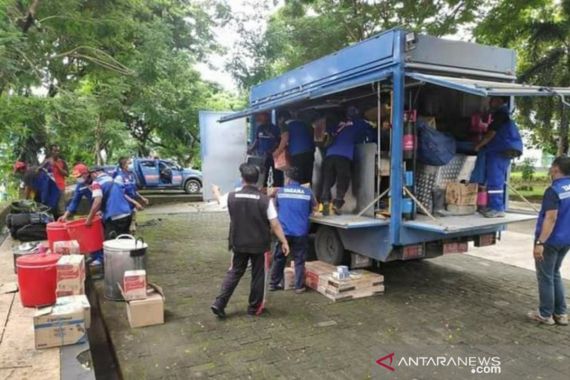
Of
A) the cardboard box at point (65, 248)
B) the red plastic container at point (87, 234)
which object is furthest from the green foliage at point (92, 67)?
the cardboard box at point (65, 248)

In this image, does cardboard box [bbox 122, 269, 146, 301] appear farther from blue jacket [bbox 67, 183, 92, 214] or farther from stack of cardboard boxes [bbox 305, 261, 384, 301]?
blue jacket [bbox 67, 183, 92, 214]

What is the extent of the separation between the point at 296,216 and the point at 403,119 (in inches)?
63.9

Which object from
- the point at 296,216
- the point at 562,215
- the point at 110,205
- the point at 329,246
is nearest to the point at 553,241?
the point at 562,215

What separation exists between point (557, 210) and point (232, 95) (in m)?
21.4

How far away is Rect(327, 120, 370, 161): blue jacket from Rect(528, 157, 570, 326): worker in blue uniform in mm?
2251

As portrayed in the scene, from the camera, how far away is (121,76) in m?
11.0

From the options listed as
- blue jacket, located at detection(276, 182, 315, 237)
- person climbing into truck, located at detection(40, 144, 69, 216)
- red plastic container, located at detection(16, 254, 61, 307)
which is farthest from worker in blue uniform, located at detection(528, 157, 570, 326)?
person climbing into truck, located at detection(40, 144, 69, 216)

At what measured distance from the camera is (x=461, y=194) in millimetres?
5176

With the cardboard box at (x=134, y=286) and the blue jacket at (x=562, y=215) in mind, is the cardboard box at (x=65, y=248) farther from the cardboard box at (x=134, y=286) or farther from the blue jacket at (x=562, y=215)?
the blue jacket at (x=562, y=215)

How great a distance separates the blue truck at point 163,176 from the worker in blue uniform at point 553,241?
16.1 meters

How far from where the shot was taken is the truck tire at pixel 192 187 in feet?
62.8

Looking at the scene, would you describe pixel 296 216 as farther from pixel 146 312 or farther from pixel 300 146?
pixel 146 312

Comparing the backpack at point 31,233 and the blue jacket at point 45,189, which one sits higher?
the blue jacket at point 45,189

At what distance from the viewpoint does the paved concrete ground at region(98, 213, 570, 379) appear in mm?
3369
